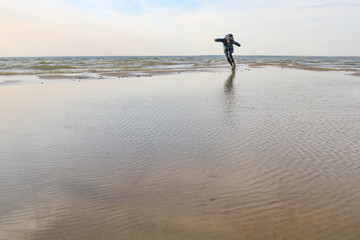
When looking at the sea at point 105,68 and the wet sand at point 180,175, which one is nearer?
the wet sand at point 180,175

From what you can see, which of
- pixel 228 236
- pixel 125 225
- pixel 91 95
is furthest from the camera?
pixel 91 95

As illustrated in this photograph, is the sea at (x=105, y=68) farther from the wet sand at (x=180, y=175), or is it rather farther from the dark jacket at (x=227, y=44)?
the wet sand at (x=180, y=175)

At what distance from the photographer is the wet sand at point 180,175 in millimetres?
3555

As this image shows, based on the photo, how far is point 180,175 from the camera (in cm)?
499

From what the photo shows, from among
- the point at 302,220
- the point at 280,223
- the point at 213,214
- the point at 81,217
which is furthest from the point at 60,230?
the point at 302,220

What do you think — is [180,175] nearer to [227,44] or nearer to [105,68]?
[227,44]

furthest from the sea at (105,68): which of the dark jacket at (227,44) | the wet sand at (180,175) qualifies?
the wet sand at (180,175)

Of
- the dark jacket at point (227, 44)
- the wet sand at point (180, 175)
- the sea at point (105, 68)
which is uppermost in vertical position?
the dark jacket at point (227, 44)

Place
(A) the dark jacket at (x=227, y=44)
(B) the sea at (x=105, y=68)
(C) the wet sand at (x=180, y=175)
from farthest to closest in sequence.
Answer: (A) the dark jacket at (x=227, y=44)
(B) the sea at (x=105, y=68)
(C) the wet sand at (x=180, y=175)

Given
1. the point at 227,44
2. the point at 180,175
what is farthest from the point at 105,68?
the point at 180,175

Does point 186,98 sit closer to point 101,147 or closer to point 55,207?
point 101,147

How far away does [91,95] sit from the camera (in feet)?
47.4

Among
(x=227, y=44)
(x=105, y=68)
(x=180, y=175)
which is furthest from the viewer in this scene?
(x=105, y=68)

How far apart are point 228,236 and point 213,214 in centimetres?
46
